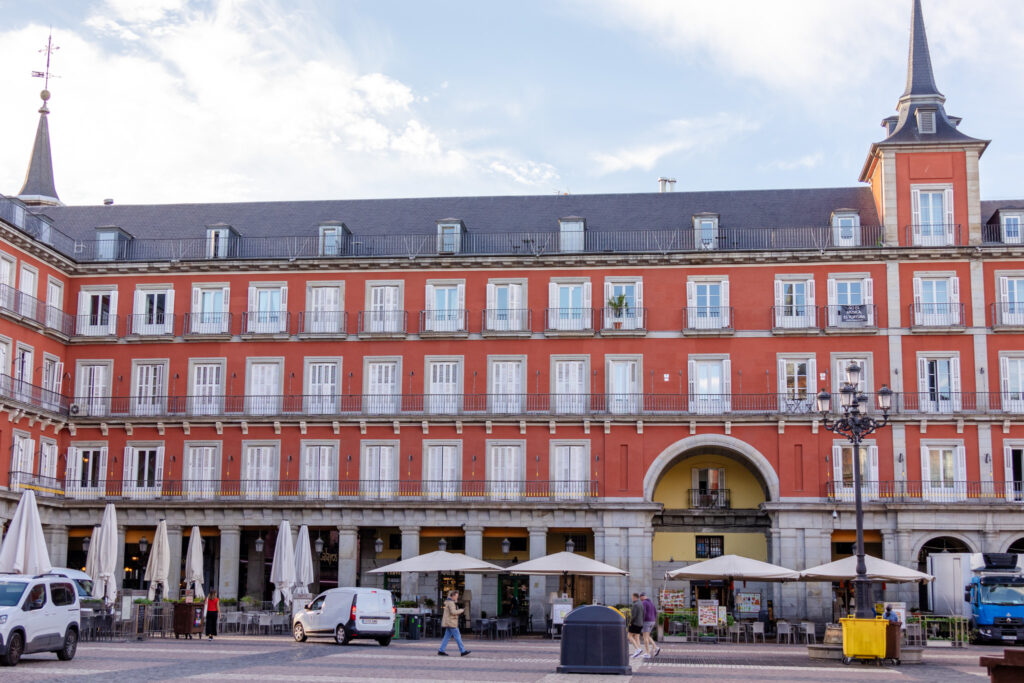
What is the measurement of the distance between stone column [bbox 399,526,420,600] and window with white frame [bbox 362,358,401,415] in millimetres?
4980

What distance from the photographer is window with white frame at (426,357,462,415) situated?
49.0m

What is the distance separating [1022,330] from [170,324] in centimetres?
3431

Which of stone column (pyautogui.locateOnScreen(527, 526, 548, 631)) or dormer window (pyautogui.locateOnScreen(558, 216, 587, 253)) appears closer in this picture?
stone column (pyautogui.locateOnScreen(527, 526, 548, 631))

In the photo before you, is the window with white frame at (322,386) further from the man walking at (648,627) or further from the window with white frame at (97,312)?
the man walking at (648,627)

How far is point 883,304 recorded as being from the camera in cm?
4769

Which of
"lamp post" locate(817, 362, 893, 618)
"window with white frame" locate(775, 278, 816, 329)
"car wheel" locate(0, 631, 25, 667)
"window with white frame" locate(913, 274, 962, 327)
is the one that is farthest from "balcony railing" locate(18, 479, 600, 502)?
"car wheel" locate(0, 631, 25, 667)

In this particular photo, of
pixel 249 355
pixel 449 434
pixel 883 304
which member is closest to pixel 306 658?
pixel 449 434

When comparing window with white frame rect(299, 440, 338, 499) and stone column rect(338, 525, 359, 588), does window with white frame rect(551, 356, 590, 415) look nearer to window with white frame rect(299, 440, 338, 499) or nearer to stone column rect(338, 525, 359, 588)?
window with white frame rect(299, 440, 338, 499)

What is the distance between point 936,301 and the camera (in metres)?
47.4

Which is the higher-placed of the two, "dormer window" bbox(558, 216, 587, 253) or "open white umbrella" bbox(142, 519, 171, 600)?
"dormer window" bbox(558, 216, 587, 253)

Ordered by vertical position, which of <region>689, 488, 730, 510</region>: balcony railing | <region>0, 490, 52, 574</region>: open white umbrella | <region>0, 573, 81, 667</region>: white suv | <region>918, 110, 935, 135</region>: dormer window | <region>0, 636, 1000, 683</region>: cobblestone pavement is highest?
<region>918, 110, 935, 135</region>: dormer window

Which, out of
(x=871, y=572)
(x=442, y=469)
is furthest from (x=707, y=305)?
(x=871, y=572)

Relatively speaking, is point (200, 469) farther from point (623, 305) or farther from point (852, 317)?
point (852, 317)

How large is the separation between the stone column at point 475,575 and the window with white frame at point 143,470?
13074 mm
